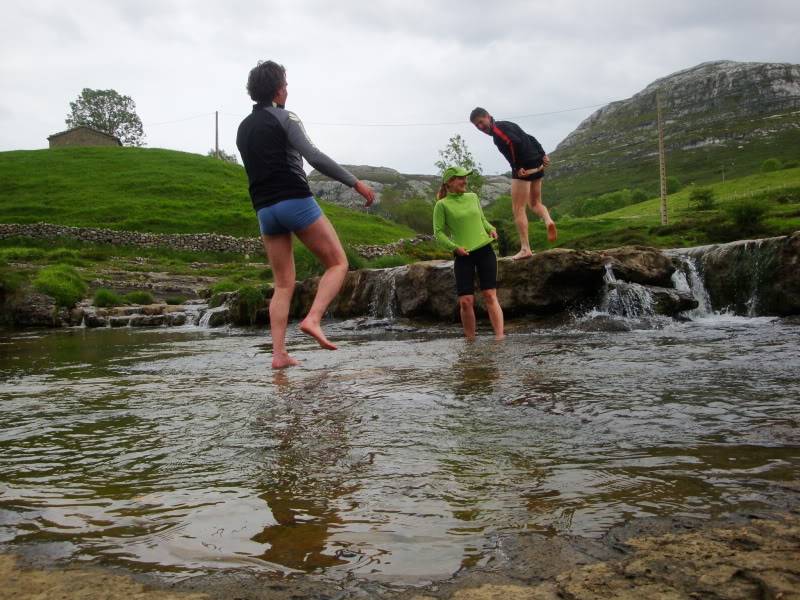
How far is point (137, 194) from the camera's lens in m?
54.9

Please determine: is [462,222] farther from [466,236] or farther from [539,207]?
[539,207]

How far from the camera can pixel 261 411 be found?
352 centimetres

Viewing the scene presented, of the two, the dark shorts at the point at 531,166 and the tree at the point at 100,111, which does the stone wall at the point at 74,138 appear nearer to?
the tree at the point at 100,111

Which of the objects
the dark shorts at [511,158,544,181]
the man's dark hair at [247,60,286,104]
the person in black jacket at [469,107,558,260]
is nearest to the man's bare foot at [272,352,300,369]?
the man's dark hair at [247,60,286,104]

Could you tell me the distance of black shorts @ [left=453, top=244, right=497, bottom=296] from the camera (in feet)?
26.3

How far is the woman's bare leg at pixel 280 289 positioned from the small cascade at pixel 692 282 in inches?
340

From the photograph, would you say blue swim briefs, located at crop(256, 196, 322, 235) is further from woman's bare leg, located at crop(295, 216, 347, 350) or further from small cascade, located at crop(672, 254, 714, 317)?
small cascade, located at crop(672, 254, 714, 317)

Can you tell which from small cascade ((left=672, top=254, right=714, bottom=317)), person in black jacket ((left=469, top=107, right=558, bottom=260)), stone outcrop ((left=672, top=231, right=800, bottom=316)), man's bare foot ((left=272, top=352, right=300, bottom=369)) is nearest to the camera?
man's bare foot ((left=272, top=352, right=300, bottom=369))

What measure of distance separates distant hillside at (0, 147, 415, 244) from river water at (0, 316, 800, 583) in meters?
37.6

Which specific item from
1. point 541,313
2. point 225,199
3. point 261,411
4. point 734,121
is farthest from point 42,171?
point 734,121

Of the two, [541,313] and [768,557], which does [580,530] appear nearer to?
[768,557]

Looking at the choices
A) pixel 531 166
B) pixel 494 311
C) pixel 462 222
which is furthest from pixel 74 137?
pixel 494 311

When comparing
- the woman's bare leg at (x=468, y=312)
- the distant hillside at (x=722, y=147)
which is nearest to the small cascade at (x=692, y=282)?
the woman's bare leg at (x=468, y=312)

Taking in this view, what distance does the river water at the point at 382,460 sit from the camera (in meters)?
1.70
